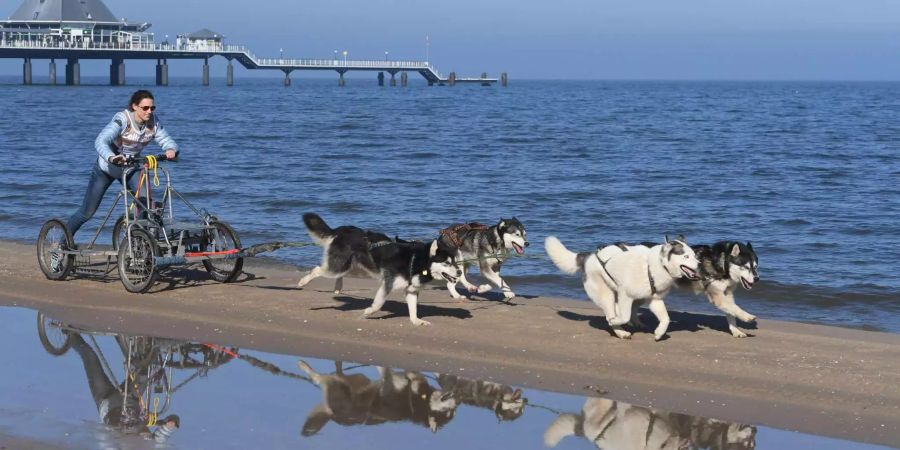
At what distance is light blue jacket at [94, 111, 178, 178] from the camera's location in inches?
454

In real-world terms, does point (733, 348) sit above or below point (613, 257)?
below

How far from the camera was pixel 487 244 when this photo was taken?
11.8 meters

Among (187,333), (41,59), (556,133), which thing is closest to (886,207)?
(187,333)

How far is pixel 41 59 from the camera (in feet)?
424

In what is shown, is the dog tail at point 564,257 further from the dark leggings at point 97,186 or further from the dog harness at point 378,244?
the dark leggings at point 97,186

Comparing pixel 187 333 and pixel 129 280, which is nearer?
pixel 187 333

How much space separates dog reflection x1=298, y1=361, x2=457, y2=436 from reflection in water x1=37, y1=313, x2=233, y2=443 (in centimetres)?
90

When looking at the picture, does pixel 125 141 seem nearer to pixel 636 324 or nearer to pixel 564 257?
pixel 564 257

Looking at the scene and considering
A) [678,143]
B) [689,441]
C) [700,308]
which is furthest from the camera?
[678,143]

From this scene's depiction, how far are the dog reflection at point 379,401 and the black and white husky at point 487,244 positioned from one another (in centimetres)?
297

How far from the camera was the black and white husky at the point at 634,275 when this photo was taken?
9.41 metres

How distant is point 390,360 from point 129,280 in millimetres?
3710

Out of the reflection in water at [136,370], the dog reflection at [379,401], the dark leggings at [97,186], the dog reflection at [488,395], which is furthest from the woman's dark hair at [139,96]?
the dog reflection at [488,395]

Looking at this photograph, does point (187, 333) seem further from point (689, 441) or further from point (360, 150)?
point (360, 150)
